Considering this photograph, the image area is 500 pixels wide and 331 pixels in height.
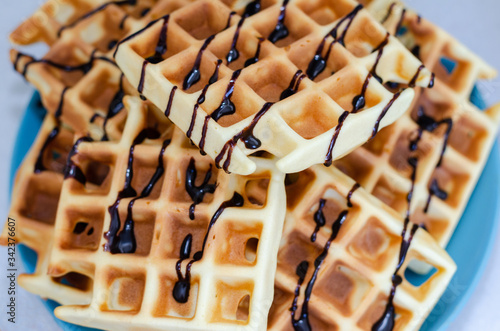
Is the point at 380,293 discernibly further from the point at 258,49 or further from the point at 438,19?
the point at 438,19

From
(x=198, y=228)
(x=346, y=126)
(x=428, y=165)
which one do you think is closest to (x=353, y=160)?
(x=428, y=165)

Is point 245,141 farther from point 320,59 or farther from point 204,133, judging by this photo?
point 320,59

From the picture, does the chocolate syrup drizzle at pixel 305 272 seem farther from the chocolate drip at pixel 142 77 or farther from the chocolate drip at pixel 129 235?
the chocolate drip at pixel 142 77

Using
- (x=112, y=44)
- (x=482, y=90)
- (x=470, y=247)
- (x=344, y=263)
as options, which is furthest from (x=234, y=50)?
(x=482, y=90)

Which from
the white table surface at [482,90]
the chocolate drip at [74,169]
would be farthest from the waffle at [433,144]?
the chocolate drip at [74,169]

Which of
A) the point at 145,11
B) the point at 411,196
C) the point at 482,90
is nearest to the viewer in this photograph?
the point at 411,196
